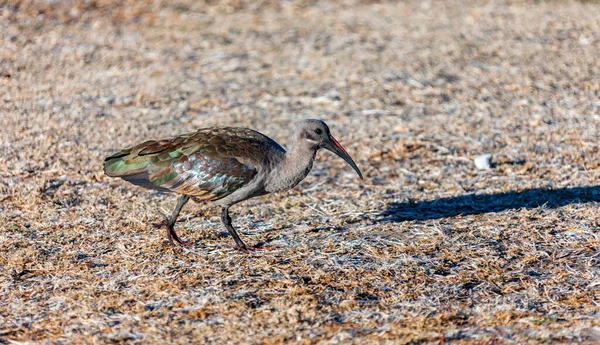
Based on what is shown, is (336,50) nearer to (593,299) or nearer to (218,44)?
(218,44)

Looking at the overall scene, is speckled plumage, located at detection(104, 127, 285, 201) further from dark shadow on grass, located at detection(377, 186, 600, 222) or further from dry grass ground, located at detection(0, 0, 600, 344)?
dark shadow on grass, located at detection(377, 186, 600, 222)

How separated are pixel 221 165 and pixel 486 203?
8.65 ft

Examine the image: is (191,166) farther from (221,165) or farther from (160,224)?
(160,224)

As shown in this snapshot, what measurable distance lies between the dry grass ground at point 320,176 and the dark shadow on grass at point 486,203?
4cm

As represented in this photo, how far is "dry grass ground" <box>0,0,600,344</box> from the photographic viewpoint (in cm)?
529

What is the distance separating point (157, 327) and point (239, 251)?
1282 millimetres

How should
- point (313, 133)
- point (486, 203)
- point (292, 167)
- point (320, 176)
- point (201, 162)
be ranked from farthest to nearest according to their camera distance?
1. point (320, 176)
2. point (486, 203)
3. point (313, 133)
4. point (292, 167)
5. point (201, 162)

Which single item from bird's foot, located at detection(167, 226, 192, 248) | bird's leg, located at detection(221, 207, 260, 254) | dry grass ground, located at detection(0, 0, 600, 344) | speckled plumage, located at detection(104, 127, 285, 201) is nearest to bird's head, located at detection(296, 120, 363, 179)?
speckled plumage, located at detection(104, 127, 285, 201)

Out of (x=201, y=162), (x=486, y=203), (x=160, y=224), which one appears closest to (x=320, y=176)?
(x=486, y=203)

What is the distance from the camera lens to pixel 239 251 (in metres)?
6.24

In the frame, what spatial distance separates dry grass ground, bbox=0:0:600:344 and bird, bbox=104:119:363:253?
416 mm

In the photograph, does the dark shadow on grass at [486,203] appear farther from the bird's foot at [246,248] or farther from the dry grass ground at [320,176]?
the bird's foot at [246,248]

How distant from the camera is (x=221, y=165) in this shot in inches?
246

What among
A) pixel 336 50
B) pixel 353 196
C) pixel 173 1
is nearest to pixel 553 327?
pixel 353 196
